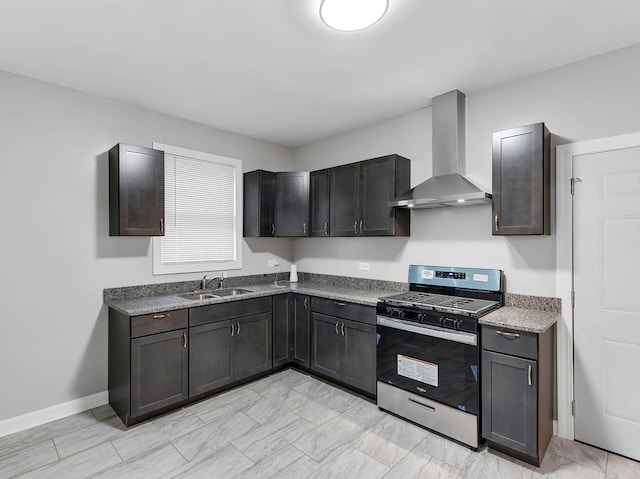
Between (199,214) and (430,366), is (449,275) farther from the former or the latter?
(199,214)

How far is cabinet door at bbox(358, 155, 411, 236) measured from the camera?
10.9 ft

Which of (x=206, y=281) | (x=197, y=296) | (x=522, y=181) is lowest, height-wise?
(x=197, y=296)

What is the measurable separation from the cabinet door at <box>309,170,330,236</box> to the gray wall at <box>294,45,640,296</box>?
0.36 m

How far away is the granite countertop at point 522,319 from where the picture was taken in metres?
2.19

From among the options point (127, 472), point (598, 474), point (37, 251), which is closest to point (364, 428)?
A: point (598, 474)

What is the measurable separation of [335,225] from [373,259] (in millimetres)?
574

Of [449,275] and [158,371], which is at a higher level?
[449,275]

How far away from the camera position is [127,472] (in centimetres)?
218

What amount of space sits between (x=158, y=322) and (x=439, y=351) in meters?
2.26

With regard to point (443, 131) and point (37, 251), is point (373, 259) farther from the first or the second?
point (37, 251)

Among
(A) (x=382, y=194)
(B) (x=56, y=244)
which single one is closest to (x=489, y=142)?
(A) (x=382, y=194)

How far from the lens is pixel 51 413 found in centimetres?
280

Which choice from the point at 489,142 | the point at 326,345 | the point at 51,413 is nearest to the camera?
the point at 51,413

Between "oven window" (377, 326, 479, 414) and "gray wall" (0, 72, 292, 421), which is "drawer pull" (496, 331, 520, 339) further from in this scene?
"gray wall" (0, 72, 292, 421)
